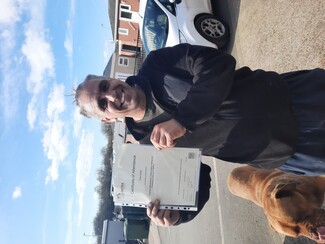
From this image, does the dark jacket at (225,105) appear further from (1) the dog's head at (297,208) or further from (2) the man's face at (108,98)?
(1) the dog's head at (297,208)

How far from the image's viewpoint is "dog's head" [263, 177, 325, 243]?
3.63m

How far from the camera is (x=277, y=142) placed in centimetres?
257

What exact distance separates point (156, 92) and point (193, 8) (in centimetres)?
609

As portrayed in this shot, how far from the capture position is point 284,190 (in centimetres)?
379

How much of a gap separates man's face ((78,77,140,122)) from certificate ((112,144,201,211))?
0.97 feet

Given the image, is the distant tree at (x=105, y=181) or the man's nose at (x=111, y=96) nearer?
the man's nose at (x=111, y=96)

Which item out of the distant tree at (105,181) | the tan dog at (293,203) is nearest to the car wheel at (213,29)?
the tan dog at (293,203)

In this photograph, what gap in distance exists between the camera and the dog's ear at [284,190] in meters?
3.76

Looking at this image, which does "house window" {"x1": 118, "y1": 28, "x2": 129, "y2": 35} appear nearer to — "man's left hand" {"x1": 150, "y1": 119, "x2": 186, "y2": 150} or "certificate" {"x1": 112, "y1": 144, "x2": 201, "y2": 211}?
"certificate" {"x1": 112, "y1": 144, "x2": 201, "y2": 211}

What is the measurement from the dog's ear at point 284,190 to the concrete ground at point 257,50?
1.07 metres

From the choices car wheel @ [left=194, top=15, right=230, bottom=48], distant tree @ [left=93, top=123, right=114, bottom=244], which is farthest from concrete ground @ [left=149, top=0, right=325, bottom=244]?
distant tree @ [left=93, top=123, right=114, bottom=244]

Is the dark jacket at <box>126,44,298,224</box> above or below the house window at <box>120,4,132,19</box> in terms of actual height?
above

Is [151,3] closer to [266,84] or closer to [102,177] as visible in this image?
[266,84]

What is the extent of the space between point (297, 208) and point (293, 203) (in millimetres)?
59
